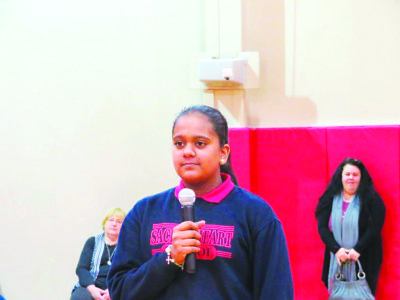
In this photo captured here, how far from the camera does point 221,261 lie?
178 centimetres

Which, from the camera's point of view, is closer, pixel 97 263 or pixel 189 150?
pixel 189 150

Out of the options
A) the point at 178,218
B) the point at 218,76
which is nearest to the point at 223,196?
the point at 178,218

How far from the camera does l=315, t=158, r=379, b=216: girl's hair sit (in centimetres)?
527

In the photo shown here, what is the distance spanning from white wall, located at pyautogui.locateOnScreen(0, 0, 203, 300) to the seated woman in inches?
29.8

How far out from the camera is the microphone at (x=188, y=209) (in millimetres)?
1705

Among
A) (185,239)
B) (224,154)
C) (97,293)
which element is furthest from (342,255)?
(185,239)

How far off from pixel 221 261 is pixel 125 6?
16.2 ft

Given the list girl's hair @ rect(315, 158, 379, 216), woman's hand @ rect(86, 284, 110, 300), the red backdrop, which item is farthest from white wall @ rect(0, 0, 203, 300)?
girl's hair @ rect(315, 158, 379, 216)

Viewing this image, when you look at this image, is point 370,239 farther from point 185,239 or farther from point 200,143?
point 185,239

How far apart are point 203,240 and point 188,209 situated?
0.13 meters

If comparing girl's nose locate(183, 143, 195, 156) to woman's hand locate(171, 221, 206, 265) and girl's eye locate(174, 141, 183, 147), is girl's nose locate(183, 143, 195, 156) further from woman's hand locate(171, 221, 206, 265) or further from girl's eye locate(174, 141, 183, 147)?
woman's hand locate(171, 221, 206, 265)

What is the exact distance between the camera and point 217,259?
178 centimetres

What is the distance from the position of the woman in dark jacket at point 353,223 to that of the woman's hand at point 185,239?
12.3 ft

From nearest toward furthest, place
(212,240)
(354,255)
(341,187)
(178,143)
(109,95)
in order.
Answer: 1. (212,240)
2. (178,143)
3. (354,255)
4. (341,187)
5. (109,95)
